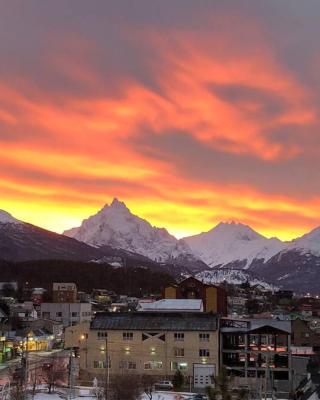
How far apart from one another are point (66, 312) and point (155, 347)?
A: 59483mm

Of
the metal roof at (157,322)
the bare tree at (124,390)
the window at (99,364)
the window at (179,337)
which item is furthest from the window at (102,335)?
the bare tree at (124,390)

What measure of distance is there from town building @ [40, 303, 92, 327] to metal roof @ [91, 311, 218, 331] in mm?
52833

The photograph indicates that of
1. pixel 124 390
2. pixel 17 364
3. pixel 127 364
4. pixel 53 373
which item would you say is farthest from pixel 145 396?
pixel 17 364

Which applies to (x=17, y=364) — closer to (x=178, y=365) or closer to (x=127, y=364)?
(x=127, y=364)

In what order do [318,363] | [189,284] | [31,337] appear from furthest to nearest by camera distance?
[189,284]
[31,337]
[318,363]

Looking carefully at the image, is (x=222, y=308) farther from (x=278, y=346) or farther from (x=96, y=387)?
(x=96, y=387)

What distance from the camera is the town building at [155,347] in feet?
210

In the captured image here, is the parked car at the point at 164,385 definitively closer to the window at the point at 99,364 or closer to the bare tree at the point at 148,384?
the bare tree at the point at 148,384

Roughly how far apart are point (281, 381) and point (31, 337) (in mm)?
40360

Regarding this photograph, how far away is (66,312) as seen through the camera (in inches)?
4781

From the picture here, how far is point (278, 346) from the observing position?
6794 centimetres

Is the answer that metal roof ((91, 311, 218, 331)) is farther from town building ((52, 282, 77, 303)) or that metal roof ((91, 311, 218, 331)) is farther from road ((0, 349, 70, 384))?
town building ((52, 282, 77, 303))

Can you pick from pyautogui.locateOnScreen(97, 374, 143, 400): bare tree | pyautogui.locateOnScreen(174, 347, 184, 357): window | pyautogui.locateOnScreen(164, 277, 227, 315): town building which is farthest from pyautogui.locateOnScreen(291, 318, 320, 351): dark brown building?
pyautogui.locateOnScreen(97, 374, 143, 400): bare tree

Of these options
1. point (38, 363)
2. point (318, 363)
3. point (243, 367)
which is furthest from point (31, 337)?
point (318, 363)
